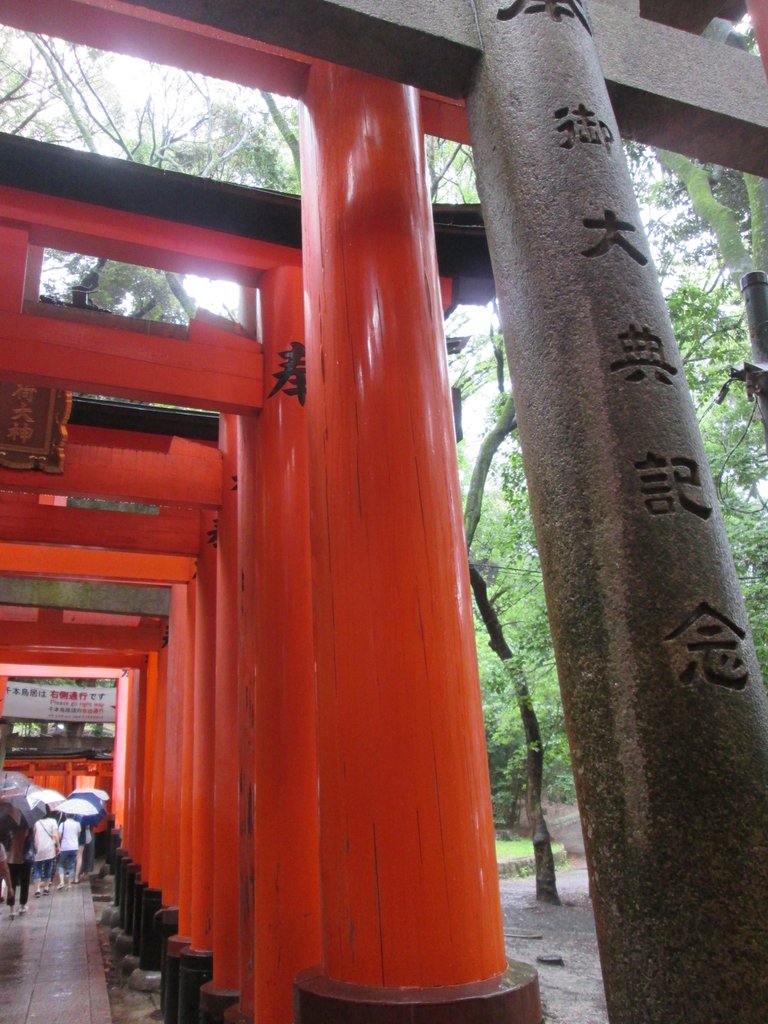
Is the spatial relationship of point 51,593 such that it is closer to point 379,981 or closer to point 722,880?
point 379,981

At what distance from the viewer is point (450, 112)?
15.5ft

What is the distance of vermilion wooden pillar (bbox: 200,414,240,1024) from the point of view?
5000mm

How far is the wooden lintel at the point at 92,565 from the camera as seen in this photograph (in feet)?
28.9

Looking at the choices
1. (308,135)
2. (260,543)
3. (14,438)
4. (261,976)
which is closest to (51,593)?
(14,438)

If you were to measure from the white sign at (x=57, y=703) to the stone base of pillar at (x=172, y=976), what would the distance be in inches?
662

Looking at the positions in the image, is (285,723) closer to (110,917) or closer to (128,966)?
(128,966)

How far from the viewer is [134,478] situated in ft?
22.5

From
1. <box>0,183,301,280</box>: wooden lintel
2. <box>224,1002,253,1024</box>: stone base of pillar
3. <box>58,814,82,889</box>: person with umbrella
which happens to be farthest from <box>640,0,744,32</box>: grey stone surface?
<box>58,814,82,889</box>: person with umbrella

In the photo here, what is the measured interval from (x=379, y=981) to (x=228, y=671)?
3714 mm

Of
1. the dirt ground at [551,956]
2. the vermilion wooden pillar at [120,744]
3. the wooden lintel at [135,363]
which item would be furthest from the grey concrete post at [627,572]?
the vermilion wooden pillar at [120,744]

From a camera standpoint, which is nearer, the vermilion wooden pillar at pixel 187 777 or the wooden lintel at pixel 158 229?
the wooden lintel at pixel 158 229

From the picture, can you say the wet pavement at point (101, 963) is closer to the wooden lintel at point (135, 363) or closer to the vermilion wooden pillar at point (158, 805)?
the vermilion wooden pillar at point (158, 805)

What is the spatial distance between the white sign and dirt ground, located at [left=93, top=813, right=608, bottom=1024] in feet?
25.0

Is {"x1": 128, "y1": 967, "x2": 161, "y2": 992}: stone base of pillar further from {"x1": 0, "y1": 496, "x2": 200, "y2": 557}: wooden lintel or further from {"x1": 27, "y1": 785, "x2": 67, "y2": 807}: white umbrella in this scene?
{"x1": 27, "y1": 785, "x2": 67, "y2": 807}: white umbrella
